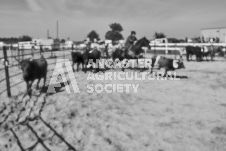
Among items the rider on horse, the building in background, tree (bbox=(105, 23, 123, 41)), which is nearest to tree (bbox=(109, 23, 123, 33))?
tree (bbox=(105, 23, 123, 41))

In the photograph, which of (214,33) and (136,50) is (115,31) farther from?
(136,50)

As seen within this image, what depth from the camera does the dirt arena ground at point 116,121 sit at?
3.87 meters

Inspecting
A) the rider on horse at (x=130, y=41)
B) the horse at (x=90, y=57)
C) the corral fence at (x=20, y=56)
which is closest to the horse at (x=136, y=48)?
the rider on horse at (x=130, y=41)

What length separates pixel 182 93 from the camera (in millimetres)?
7078

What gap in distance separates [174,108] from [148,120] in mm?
1149

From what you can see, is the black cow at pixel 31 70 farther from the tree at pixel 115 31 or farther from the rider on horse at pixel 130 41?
the tree at pixel 115 31

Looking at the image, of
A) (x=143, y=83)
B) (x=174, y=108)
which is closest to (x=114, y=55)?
(x=143, y=83)

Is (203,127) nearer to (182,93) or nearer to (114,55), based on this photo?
(182,93)

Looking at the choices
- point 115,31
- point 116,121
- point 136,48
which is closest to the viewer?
point 116,121

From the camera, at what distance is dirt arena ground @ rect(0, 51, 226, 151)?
387 cm

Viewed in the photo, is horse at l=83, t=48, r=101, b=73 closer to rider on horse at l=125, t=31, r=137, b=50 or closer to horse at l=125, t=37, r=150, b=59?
rider on horse at l=125, t=31, r=137, b=50

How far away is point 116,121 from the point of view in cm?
474

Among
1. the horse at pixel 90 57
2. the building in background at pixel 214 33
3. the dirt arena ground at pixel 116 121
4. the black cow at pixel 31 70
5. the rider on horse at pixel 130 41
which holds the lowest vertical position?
the dirt arena ground at pixel 116 121

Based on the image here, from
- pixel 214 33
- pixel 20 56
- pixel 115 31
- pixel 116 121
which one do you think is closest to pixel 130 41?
pixel 116 121
